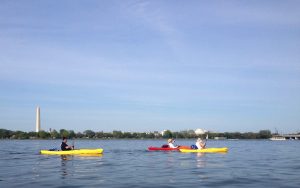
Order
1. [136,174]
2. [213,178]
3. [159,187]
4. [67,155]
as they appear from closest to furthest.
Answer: [159,187]
[213,178]
[136,174]
[67,155]

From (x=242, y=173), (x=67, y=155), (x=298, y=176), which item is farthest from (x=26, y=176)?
(x=67, y=155)

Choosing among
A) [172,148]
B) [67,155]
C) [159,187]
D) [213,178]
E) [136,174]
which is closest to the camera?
[159,187]

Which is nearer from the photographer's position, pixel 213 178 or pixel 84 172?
→ pixel 213 178

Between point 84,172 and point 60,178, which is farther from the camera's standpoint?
point 84,172

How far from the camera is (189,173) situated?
29.0m

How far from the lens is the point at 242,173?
29.4 metres

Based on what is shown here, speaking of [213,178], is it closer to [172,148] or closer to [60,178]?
[60,178]

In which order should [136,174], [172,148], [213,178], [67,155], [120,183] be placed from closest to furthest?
[120,183], [213,178], [136,174], [67,155], [172,148]

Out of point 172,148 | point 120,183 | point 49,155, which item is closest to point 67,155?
point 49,155

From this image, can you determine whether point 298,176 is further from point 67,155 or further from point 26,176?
point 67,155

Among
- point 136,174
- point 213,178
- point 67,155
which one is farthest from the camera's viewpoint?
point 67,155

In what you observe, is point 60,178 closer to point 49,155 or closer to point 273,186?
point 273,186

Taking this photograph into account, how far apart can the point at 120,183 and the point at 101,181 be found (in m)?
1.41

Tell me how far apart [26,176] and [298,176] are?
17851mm
